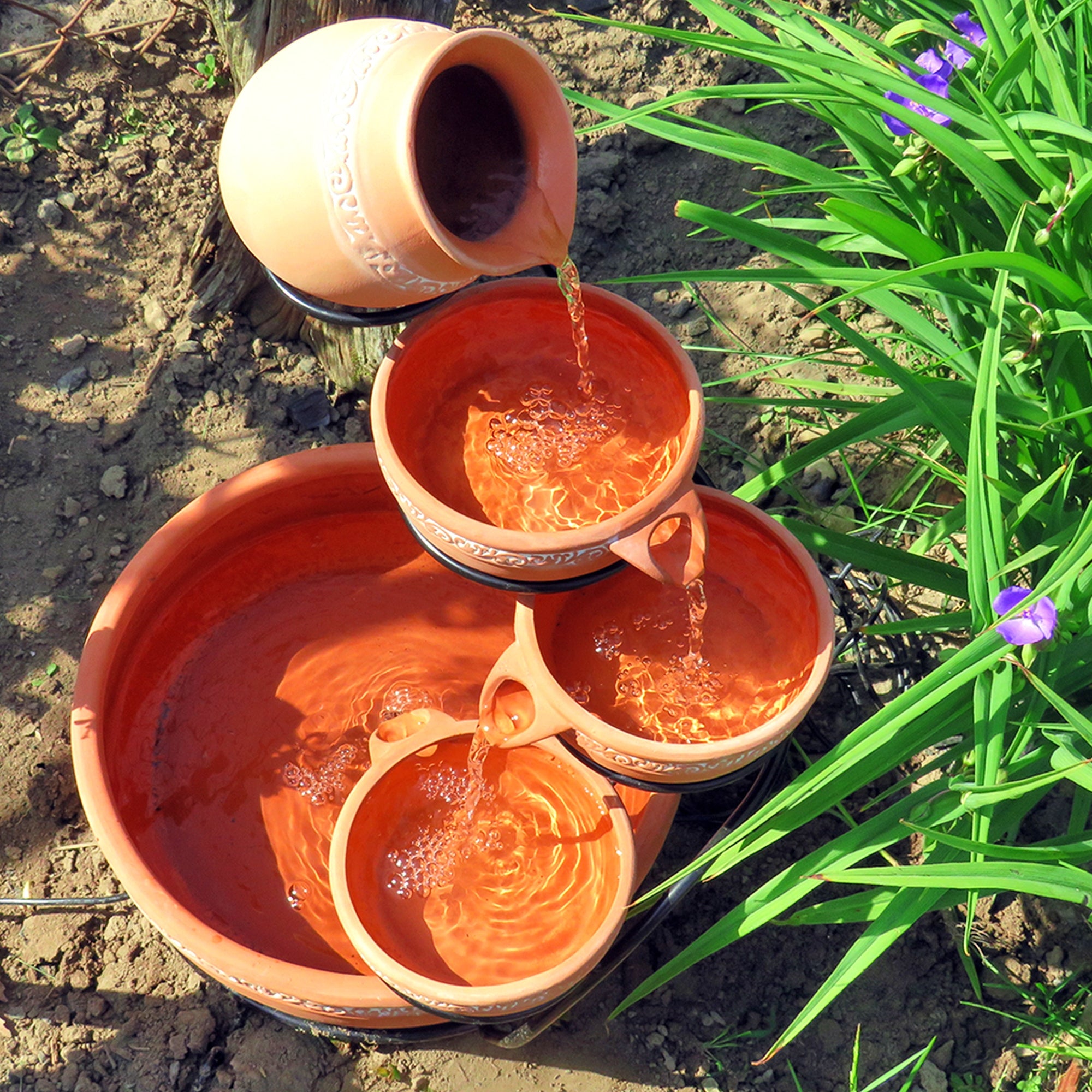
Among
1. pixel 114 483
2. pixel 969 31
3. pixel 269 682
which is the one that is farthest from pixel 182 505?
pixel 969 31

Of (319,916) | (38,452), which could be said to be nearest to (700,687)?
(319,916)

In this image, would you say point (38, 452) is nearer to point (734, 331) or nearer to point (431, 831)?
point (431, 831)

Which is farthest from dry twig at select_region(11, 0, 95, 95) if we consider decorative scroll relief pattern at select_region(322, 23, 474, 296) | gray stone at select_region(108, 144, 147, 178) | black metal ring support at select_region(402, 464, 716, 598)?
black metal ring support at select_region(402, 464, 716, 598)

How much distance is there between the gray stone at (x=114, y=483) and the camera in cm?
192

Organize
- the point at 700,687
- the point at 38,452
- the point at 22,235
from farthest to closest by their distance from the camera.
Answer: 1. the point at 22,235
2. the point at 38,452
3. the point at 700,687

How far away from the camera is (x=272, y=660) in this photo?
69.6 inches

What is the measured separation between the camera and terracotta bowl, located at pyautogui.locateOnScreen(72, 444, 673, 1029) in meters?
1.56

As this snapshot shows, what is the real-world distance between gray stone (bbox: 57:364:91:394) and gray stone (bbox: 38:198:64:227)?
12.7 inches

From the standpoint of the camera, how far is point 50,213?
81.4 inches

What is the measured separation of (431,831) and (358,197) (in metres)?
0.93

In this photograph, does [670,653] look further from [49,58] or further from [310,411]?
[49,58]

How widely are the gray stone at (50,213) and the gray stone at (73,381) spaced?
321 mm

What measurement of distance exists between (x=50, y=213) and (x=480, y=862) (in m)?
1.53

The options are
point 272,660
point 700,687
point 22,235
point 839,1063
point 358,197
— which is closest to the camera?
point 358,197
